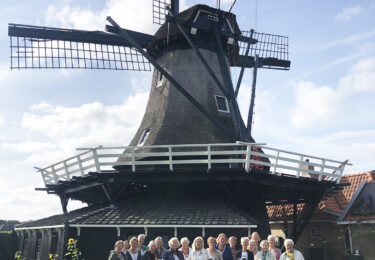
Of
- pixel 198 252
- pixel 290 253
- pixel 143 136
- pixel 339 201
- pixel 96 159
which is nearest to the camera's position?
pixel 290 253

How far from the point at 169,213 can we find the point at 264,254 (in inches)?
200

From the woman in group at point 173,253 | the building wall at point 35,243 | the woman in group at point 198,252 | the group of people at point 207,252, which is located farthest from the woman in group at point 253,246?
the building wall at point 35,243

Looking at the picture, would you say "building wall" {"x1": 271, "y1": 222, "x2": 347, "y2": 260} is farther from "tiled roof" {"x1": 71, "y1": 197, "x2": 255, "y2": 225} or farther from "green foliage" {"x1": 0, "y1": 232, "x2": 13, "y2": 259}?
"green foliage" {"x1": 0, "y1": 232, "x2": 13, "y2": 259}

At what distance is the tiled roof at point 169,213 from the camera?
35.6 ft

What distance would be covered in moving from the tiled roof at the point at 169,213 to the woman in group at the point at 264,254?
140 inches

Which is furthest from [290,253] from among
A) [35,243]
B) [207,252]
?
[35,243]

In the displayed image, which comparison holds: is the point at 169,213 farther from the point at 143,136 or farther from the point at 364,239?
the point at 364,239

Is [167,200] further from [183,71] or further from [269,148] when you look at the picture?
[183,71]

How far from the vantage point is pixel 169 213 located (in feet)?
37.8

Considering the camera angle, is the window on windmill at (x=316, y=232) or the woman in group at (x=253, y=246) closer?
the woman in group at (x=253, y=246)

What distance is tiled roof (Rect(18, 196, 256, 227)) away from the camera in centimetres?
1084

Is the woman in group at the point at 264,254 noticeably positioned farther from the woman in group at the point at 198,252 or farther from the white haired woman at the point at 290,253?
the woman in group at the point at 198,252

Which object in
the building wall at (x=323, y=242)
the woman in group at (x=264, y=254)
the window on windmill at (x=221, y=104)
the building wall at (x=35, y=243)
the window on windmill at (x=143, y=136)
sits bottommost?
the building wall at (x=323, y=242)

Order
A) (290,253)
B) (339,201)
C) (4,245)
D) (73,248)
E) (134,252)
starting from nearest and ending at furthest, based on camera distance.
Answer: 1. (290,253)
2. (134,252)
3. (73,248)
4. (339,201)
5. (4,245)
